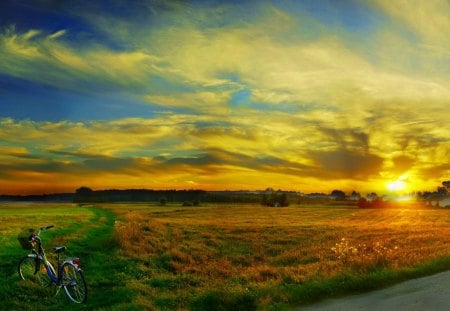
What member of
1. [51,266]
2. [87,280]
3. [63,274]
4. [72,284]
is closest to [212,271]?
[87,280]

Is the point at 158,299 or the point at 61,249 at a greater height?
the point at 61,249

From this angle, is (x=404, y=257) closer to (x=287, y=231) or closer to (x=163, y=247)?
(x=163, y=247)

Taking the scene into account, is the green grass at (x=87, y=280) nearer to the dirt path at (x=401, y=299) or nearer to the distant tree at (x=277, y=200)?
the dirt path at (x=401, y=299)

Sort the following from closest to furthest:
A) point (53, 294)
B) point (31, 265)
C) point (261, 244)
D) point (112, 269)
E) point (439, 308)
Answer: point (439, 308) → point (53, 294) → point (31, 265) → point (112, 269) → point (261, 244)

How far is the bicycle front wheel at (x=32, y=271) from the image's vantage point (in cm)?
2259

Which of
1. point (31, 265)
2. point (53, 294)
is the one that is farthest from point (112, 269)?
point (53, 294)

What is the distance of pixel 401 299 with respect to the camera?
53.3 ft

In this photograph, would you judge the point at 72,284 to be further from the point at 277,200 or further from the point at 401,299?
the point at 277,200

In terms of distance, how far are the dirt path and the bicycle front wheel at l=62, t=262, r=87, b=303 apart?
8.65 metres

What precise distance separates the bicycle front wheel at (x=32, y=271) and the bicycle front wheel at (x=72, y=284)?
9.38 feet

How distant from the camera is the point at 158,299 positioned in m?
18.8

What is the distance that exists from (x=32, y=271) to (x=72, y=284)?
528 centimetres

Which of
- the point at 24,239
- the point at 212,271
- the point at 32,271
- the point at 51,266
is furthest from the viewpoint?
the point at 212,271

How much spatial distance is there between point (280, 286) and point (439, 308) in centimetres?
577
